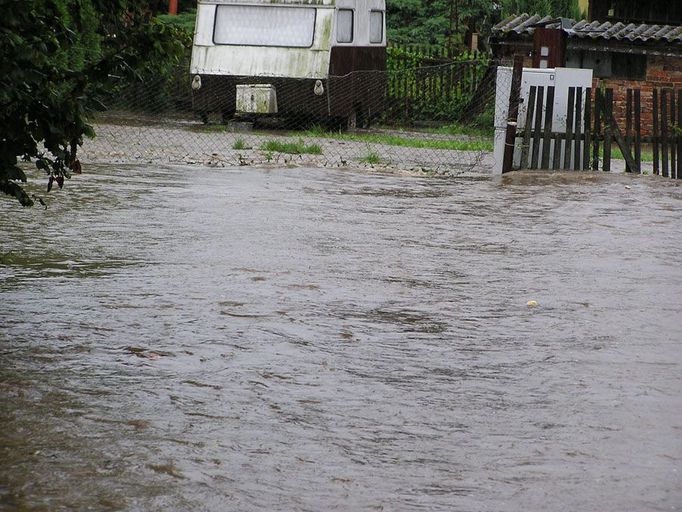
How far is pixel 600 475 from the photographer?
482 centimetres

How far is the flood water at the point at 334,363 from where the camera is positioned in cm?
469

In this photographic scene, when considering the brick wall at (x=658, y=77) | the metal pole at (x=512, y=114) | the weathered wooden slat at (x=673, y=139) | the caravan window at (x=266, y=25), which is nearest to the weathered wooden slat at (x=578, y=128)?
the metal pole at (x=512, y=114)

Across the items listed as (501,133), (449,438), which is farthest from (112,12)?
(501,133)

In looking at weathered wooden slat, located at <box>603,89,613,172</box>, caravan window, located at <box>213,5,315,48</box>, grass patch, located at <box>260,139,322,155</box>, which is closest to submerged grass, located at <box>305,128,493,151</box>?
caravan window, located at <box>213,5,315,48</box>

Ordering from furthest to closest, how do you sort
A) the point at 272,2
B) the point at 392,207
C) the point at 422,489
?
the point at 272,2 < the point at 392,207 < the point at 422,489

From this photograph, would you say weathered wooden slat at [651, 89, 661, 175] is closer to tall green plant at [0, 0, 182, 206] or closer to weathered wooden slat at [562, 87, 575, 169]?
weathered wooden slat at [562, 87, 575, 169]

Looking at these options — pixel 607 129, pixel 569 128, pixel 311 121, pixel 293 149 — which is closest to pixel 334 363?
pixel 569 128

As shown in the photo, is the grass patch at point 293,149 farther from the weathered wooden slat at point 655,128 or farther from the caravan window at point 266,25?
the caravan window at point 266,25

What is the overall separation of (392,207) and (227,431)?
8.05 meters

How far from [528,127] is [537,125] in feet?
0.42

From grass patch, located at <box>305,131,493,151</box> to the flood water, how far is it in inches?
411

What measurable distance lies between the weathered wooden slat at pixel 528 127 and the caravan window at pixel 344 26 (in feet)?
28.6

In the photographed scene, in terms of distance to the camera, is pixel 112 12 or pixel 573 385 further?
pixel 112 12

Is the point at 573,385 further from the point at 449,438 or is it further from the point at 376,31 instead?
the point at 376,31
